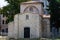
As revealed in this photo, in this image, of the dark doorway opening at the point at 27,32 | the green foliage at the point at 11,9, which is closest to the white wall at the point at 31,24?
the dark doorway opening at the point at 27,32

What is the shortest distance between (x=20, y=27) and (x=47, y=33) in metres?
5.12

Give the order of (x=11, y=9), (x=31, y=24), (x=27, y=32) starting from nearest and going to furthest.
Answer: (x=27, y=32) → (x=31, y=24) → (x=11, y=9)

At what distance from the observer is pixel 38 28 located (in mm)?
48250

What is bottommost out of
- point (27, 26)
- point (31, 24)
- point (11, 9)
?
point (27, 26)

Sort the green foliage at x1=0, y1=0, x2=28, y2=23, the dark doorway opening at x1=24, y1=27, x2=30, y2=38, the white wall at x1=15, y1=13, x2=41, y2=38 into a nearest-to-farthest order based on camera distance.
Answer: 1. the white wall at x1=15, y1=13, x2=41, y2=38
2. the dark doorway opening at x1=24, y1=27, x2=30, y2=38
3. the green foliage at x1=0, y1=0, x2=28, y2=23

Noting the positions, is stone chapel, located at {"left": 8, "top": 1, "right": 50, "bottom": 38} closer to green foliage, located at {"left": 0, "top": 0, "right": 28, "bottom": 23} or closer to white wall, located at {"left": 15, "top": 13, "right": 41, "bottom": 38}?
→ white wall, located at {"left": 15, "top": 13, "right": 41, "bottom": 38}

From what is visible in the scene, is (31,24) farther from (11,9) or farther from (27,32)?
(11,9)

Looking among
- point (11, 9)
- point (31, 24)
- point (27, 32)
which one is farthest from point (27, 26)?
point (11, 9)

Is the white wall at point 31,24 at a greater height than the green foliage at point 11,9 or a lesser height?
lesser

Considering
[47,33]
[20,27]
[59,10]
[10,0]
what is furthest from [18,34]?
[10,0]

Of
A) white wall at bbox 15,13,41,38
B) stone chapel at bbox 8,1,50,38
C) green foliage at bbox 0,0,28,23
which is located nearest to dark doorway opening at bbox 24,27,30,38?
stone chapel at bbox 8,1,50,38

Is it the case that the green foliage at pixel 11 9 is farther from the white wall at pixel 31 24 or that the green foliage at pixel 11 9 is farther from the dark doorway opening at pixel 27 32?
A: the dark doorway opening at pixel 27 32

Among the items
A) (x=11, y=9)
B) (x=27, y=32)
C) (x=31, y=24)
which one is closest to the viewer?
(x=27, y=32)

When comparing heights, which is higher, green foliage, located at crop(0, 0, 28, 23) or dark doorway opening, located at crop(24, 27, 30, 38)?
green foliage, located at crop(0, 0, 28, 23)
